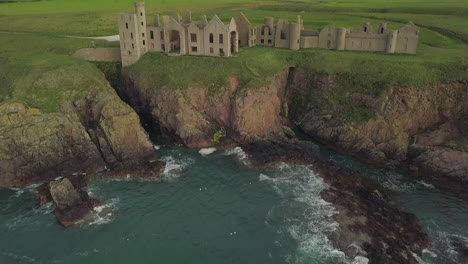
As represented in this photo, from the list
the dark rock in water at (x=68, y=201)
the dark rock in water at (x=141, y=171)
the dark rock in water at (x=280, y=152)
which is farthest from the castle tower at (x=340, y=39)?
the dark rock in water at (x=68, y=201)

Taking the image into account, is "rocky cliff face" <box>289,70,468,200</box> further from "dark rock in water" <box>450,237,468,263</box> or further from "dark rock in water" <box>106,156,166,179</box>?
"dark rock in water" <box>106,156,166,179</box>

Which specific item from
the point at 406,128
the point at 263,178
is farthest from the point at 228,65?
the point at 406,128

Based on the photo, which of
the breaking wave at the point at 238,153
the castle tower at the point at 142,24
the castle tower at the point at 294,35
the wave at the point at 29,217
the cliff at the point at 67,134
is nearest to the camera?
the wave at the point at 29,217

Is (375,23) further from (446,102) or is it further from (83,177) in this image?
(83,177)

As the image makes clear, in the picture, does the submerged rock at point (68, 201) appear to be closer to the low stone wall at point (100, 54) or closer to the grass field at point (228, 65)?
the grass field at point (228, 65)

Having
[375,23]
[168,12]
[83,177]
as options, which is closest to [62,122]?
[83,177]

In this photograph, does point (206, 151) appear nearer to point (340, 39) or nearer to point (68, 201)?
point (68, 201)
